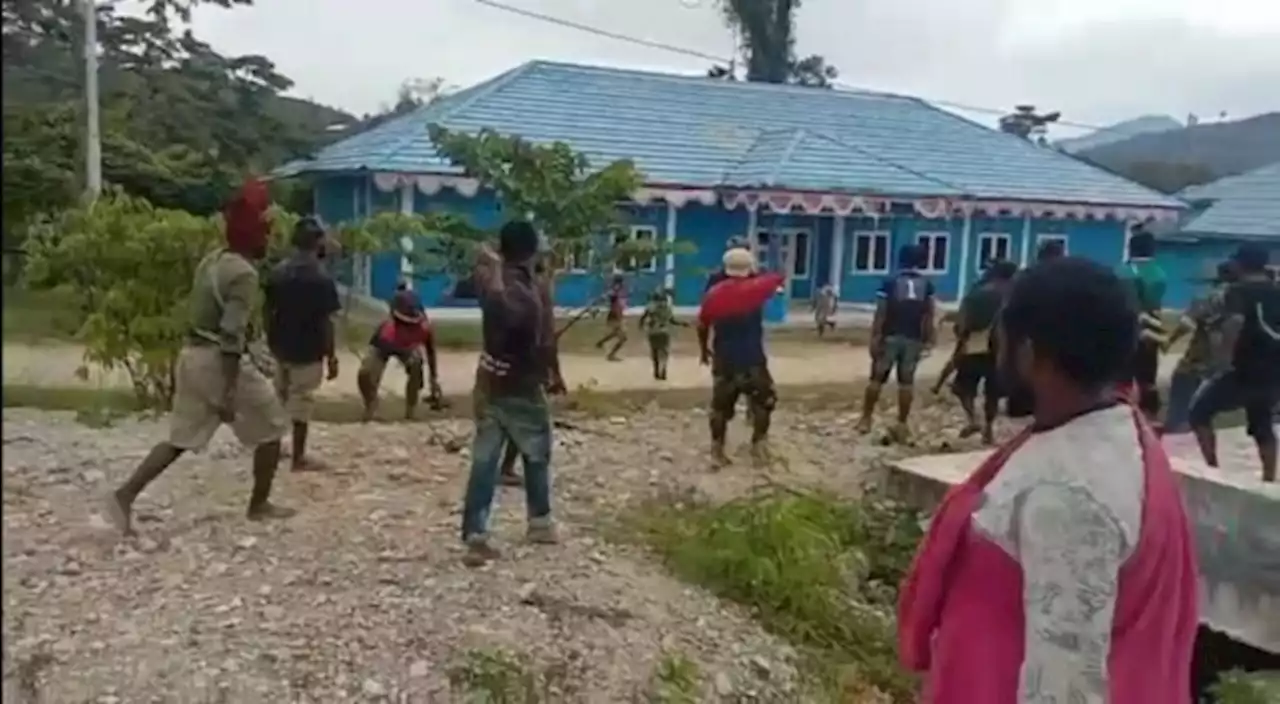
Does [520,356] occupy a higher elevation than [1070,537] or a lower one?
lower

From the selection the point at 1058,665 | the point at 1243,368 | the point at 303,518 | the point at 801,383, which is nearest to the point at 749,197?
the point at 801,383

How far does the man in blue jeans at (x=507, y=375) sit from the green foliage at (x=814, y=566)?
0.82 m

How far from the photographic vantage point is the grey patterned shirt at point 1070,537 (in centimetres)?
196

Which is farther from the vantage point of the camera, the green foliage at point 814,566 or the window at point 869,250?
the window at point 869,250

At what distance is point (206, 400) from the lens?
535cm

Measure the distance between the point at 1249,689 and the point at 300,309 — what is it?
4318mm

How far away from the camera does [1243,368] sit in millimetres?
6930

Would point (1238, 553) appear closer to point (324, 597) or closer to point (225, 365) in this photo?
point (324, 597)

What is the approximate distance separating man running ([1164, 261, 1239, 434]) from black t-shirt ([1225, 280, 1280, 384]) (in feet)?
0.47

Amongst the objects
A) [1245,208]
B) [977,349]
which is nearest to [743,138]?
[1245,208]

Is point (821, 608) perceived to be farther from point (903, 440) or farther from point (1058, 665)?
point (903, 440)

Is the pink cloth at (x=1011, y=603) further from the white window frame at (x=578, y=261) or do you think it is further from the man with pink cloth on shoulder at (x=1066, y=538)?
the white window frame at (x=578, y=261)

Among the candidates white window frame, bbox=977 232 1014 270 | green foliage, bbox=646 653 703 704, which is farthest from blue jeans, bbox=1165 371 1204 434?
white window frame, bbox=977 232 1014 270

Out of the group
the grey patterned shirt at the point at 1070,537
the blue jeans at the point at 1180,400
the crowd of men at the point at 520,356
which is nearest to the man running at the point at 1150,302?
the crowd of men at the point at 520,356
